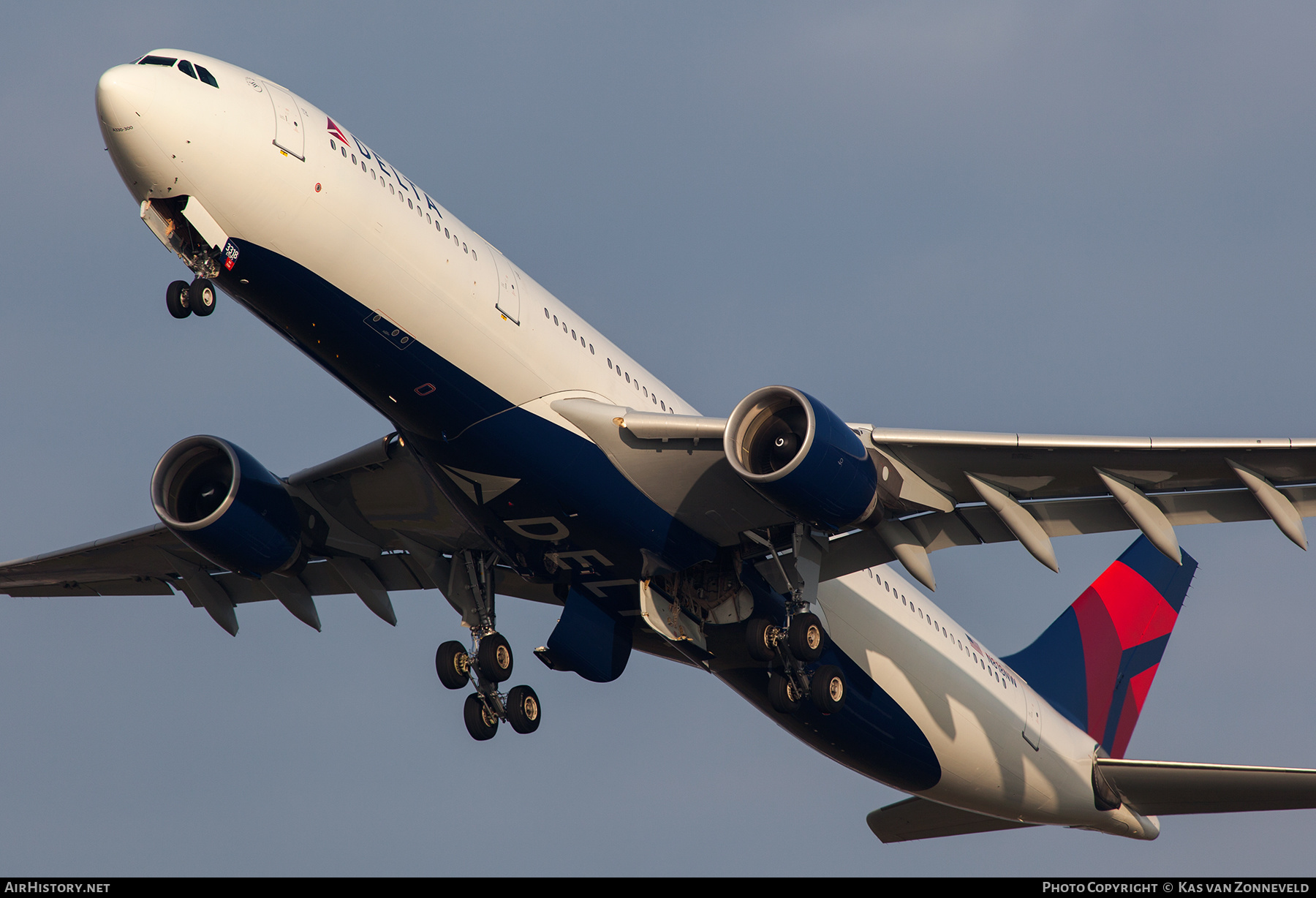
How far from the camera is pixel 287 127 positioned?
18.1 m

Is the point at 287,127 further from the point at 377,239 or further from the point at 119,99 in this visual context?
the point at 119,99

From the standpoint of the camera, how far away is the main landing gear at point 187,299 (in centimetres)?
1747

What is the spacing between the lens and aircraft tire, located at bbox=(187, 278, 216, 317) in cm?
1752

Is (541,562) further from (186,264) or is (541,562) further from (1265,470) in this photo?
(1265,470)

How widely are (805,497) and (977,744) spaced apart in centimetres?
904

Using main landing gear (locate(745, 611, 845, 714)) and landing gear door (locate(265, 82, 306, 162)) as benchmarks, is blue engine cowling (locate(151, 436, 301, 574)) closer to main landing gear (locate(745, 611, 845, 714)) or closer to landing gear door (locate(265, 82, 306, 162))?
landing gear door (locate(265, 82, 306, 162))

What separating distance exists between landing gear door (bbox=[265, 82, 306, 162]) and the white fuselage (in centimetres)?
2

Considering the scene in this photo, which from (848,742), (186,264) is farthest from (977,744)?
(186,264)

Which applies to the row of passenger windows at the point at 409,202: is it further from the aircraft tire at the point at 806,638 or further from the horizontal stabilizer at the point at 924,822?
the horizontal stabilizer at the point at 924,822

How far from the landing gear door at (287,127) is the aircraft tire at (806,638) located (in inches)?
376

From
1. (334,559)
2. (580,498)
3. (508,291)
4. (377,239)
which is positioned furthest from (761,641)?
(334,559)

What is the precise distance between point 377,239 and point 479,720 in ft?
28.5

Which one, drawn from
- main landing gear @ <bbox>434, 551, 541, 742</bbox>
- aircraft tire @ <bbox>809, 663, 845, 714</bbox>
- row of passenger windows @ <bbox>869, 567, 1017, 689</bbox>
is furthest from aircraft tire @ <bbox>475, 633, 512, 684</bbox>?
row of passenger windows @ <bbox>869, 567, 1017, 689</bbox>

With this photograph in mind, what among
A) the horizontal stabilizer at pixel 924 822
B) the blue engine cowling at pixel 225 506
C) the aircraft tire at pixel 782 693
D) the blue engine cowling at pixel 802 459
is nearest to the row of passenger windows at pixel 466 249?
the blue engine cowling at pixel 802 459
